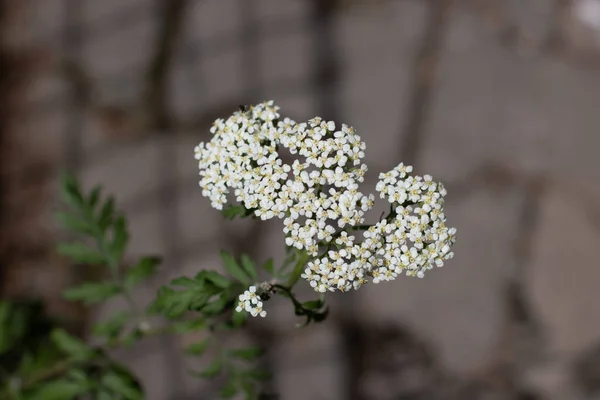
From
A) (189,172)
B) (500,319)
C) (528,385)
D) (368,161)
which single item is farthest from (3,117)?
(528,385)

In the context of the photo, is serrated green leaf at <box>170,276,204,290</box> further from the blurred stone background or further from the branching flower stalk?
the blurred stone background

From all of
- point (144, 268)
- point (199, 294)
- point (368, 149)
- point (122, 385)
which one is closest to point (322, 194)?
point (199, 294)

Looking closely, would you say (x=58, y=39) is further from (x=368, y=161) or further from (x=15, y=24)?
(x=368, y=161)

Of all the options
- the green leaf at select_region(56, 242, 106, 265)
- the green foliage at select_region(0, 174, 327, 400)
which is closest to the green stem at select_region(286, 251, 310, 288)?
the green foliage at select_region(0, 174, 327, 400)

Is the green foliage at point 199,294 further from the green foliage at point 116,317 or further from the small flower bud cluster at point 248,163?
the small flower bud cluster at point 248,163

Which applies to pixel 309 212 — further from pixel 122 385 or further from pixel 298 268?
pixel 122 385

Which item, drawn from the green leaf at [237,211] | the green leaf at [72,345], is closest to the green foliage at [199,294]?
the green leaf at [237,211]
